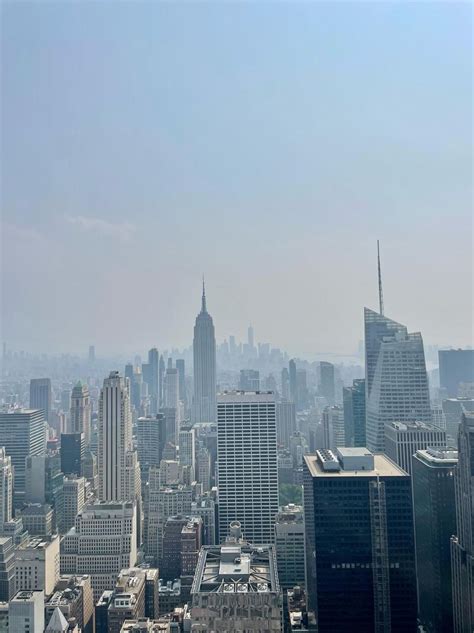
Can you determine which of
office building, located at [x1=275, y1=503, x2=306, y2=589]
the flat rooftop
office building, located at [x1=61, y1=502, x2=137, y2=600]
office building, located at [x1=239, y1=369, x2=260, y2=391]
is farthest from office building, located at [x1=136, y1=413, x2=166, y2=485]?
the flat rooftop

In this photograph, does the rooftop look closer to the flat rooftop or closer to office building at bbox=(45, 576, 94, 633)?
the flat rooftop

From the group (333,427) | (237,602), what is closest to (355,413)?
(333,427)

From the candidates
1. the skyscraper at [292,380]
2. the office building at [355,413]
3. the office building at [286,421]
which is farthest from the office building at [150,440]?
the office building at [355,413]

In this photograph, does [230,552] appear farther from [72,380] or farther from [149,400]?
[149,400]

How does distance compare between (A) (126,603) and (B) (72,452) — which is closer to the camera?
(A) (126,603)

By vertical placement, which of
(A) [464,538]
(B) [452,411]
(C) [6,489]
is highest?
(B) [452,411]

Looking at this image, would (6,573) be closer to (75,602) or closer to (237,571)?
(75,602)
